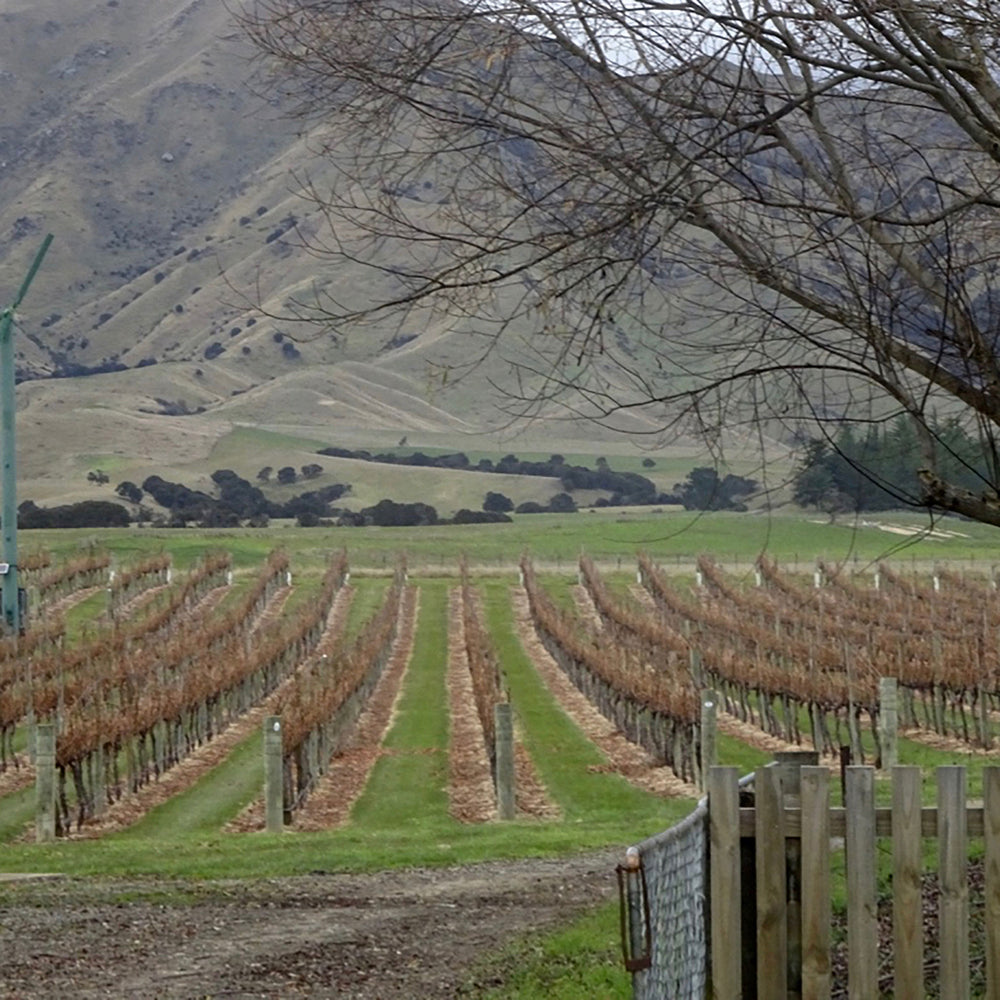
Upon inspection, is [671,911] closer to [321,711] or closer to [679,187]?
[679,187]

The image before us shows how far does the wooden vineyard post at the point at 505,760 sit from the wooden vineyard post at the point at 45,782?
4.03 metres

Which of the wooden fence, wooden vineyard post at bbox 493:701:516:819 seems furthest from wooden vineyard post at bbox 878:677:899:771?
the wooden fence

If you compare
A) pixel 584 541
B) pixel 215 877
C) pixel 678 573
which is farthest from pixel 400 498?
pixel 215 877

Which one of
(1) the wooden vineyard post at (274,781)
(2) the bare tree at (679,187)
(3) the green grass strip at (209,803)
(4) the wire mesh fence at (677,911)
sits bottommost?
(3) the green grass strip at (209,803)

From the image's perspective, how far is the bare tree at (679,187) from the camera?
18.3 feet

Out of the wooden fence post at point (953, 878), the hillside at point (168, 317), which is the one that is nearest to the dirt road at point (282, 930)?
the wooden fence post at point (953, 878)

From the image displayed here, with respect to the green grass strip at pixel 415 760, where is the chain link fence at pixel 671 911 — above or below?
above

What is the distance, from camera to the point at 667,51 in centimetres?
574

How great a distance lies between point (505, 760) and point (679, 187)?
36.5 feet

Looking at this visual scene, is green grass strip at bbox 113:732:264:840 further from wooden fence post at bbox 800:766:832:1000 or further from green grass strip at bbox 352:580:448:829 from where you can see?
wooden fence post at bbox 800:766:832:1000

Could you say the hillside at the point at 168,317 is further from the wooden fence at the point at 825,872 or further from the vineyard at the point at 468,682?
the wooden fence at the point at 825,872

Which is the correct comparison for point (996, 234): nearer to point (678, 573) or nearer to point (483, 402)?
point (678, 573)

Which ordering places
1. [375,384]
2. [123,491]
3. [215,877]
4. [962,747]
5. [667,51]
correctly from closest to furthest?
[667,51], [215,877], [962,747], [123,491], [375,384]

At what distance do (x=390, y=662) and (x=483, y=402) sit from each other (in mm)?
101116
